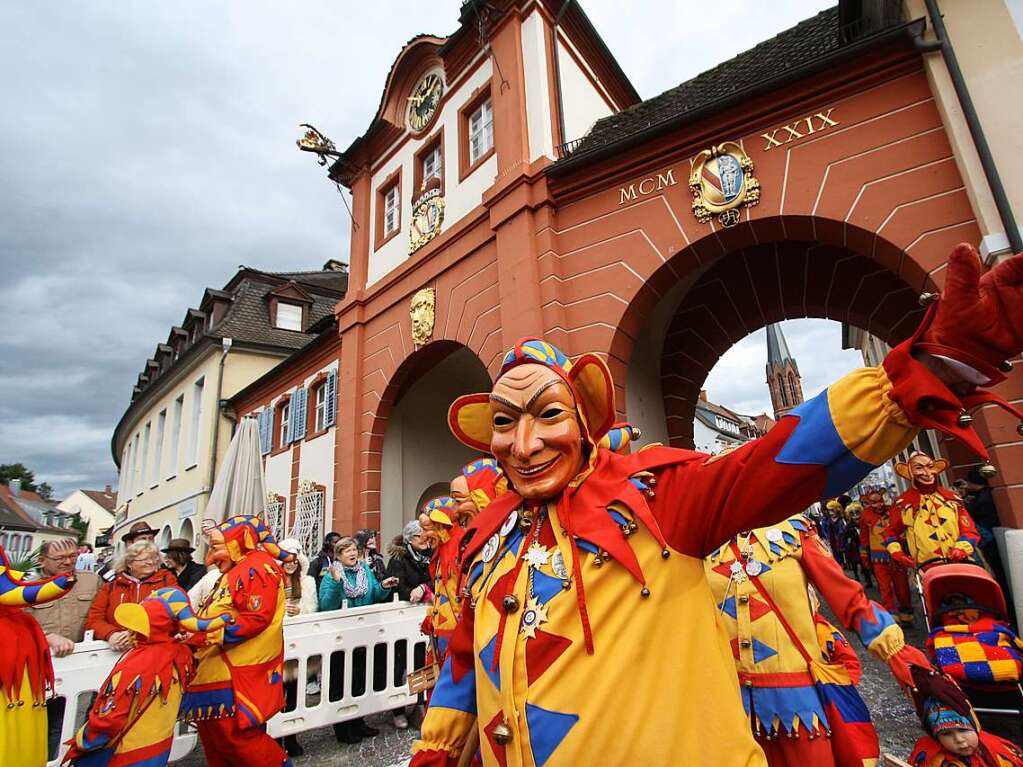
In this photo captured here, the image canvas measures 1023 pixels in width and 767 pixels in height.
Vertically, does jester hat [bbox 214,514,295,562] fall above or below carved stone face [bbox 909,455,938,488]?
below

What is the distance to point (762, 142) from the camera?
5535 millimetres

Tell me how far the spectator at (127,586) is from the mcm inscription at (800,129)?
6388 millimetres

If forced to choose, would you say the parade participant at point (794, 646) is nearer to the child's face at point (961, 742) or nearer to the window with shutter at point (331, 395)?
the child's face at point (961, 742)

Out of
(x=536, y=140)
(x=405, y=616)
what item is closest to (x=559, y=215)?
(x=536, y=140)

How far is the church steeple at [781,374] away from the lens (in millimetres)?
42500

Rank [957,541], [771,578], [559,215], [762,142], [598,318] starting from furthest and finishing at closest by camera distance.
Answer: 1. [559,215]
2. [598,318]
3. [762,142]
4. [957,541]
5. [771,578]


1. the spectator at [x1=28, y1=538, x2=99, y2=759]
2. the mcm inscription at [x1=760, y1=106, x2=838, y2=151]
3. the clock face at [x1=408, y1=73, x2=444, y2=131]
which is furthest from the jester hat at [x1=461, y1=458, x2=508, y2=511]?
the clock face at [x1=408, y1=73, x2=444, y2=131]

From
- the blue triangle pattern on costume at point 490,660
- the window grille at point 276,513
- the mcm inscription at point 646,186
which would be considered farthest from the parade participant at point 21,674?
the window grille at point 276,513

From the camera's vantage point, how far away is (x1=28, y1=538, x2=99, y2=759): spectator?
3547 millimetres

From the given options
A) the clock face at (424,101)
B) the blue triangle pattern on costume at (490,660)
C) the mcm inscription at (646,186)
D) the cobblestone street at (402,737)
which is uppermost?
the clock face at (424,101)

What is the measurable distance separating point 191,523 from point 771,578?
59.1 feet

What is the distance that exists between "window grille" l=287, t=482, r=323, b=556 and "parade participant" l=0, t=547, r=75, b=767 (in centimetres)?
859

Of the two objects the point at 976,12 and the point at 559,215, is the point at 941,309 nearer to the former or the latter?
the point at 976,12

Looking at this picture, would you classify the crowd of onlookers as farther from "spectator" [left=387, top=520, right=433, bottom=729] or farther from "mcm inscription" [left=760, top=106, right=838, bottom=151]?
"mcm inscription" [left=760, top=106, right=838, bottom=151]
